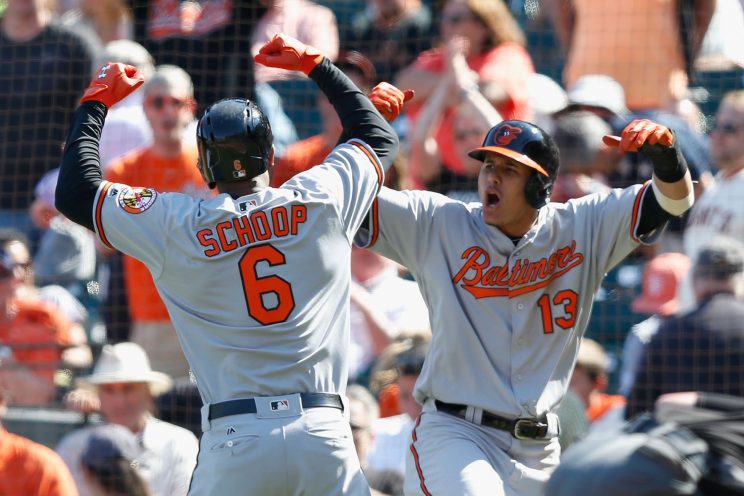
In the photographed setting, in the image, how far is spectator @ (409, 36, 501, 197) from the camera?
7406mm

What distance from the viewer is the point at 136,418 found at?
22.0 feet

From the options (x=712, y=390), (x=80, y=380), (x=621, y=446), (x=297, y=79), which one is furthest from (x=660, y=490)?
(x=297, y=79)

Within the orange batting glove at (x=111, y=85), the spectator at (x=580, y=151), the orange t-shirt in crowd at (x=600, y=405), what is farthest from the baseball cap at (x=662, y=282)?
the orange batting glove at (x=111, y=85)

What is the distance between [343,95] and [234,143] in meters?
0.45

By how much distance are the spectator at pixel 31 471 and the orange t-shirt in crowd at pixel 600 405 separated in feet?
7.70

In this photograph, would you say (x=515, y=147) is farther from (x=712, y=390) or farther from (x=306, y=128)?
(x=306, y=128)

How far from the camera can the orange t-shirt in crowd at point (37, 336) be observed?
7418 millimetres

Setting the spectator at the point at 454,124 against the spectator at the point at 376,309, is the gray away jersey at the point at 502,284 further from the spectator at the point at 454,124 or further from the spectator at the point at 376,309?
the spectator at the point at 454,124

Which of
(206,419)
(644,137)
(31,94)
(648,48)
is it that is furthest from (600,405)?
(31,94)

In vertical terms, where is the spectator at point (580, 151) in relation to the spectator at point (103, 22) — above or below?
below

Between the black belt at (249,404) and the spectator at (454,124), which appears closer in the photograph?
the black belt at (249,404)

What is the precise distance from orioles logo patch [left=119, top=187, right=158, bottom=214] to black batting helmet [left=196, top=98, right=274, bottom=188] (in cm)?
19

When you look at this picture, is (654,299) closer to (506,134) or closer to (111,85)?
(506,134)

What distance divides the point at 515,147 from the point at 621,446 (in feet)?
5.38
